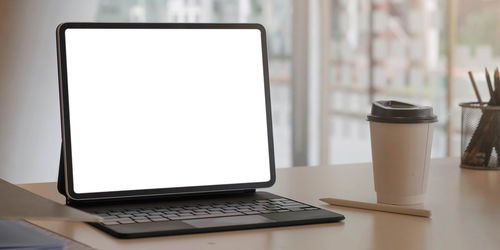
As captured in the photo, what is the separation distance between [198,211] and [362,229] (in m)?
0.22

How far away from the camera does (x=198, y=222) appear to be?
0.98 m

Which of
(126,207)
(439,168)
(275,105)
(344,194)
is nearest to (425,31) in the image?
(275,105)

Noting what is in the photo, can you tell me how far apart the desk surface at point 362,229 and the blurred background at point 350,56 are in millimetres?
2404

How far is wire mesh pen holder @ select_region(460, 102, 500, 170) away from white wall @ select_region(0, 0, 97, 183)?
1.35m

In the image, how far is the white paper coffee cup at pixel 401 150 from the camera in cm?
111

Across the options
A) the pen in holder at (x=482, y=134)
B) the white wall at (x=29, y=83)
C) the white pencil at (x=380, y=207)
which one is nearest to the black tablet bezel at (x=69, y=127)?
the white pencil at (x=380, y=207)

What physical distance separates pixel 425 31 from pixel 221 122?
10.1 ft

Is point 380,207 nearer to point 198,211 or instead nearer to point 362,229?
point 362,229

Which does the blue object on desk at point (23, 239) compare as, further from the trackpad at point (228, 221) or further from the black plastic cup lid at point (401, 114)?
the black plastic cup lid at point (401, 114)

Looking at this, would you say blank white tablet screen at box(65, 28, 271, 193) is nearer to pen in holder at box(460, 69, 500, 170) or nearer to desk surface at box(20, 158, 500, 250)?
desk surface at box(20, 158, 500, 250)

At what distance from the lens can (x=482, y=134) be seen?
150 centimetres

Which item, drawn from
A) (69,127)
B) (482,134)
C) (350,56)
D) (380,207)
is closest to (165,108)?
(69,127)

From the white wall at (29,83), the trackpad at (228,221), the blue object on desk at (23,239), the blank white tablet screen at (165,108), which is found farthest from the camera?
the white wall at (29,83)

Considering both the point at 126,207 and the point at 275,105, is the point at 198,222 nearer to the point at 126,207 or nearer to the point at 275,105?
the point at 126,207
